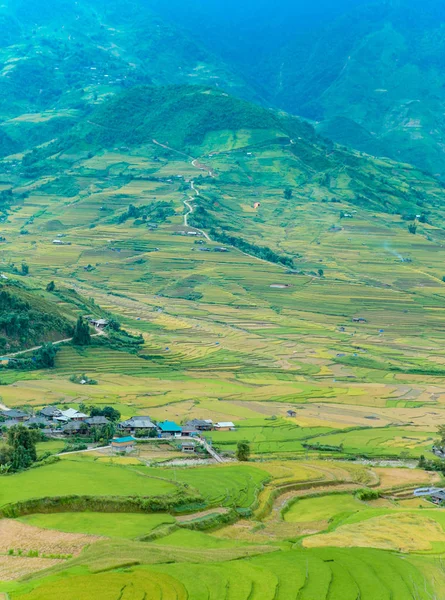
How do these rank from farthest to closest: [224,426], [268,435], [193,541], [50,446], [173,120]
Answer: [173,120], [224,426], [268,435], [50,446], [193,541]

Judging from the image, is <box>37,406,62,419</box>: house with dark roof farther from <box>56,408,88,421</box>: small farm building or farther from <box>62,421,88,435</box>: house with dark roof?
<box>62,421,88,435</box>: house with dark roof

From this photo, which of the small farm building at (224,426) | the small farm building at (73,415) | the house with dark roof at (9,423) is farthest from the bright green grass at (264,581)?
the small farm building at (73,415)

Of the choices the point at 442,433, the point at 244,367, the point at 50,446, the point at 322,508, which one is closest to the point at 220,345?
the point at 244,367

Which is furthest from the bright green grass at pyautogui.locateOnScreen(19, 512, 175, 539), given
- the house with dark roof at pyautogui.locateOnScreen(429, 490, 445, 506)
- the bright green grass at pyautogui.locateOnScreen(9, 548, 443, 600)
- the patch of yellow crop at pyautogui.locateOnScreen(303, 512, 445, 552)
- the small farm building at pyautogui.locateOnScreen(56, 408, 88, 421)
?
the small farm building at pyautogui.locateOnScreen(56, 408, 88, 421)

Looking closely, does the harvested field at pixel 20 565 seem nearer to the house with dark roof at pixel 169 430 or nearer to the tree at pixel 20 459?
the tree at pixel 20 459

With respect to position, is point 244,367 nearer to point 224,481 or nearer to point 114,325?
point 114,325

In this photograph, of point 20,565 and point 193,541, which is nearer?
point 20,565
